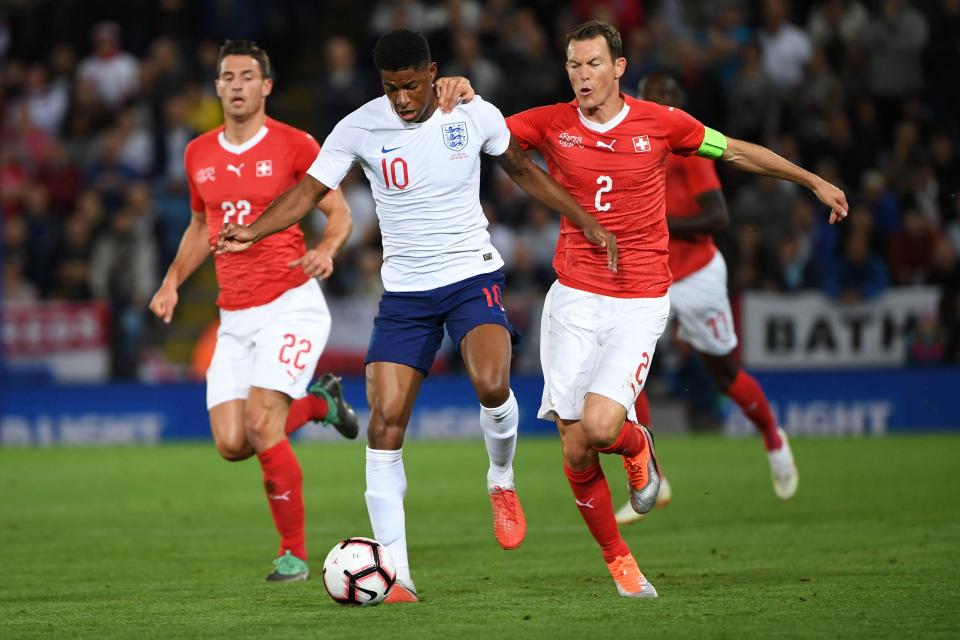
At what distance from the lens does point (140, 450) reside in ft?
58.3

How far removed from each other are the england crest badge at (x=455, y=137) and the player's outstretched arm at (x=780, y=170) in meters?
1.35

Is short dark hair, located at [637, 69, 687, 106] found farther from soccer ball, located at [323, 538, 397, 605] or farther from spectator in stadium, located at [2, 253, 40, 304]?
spectator in stadium, located at [2, 253, 40, 304]

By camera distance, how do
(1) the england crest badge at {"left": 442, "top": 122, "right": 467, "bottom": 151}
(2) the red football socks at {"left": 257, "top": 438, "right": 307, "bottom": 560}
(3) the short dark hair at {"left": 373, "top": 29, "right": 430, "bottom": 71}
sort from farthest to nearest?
1. (2) the red football socks at {"left": 257, "top": 438, "right": 307, "bottom": 560}
2. (1) the england crest badge at {"left": 442, "top": 122, "right": 467, "bottom": 151}
3. (3) the short dark hair at {"left": 373, "top": 29, "right": 430, "bottom": 71}

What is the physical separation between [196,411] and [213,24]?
661cm

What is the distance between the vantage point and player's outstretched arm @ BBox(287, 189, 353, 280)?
7.59 m

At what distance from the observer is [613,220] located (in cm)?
781

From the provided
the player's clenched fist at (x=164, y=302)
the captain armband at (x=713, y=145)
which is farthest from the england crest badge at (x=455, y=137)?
the player's clenched fist at (x=164, y=302)

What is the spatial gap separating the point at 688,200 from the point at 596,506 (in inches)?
148

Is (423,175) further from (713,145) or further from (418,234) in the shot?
(713,145)

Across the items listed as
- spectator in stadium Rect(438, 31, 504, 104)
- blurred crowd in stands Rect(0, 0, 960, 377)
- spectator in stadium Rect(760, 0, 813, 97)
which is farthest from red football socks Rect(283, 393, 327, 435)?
spectator in stadium Rect(760, 0, 813, 97)

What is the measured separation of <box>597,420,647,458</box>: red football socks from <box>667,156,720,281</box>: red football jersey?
3.13 m

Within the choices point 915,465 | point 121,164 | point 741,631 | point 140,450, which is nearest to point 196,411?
point 140,450

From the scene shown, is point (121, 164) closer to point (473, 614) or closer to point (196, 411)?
point (196, 411)

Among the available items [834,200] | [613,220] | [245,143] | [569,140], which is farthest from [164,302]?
[834,200]
